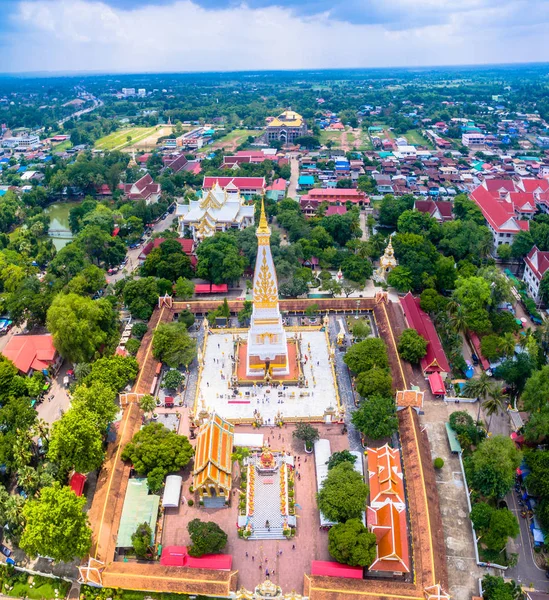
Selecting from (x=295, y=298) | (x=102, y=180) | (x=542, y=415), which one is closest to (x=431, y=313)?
(x=295, y=298)

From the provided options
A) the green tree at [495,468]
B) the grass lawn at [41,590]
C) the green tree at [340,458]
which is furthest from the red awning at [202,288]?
the green tree at [495,468]

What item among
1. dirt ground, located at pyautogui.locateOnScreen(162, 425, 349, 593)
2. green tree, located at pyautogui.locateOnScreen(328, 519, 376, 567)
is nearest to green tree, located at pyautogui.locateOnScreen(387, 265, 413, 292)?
dirt ground, located at pyautogui.locateOnScreen(162, 425, 349, 593)

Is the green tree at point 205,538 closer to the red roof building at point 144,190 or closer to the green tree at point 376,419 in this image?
the green tree at point 376,419

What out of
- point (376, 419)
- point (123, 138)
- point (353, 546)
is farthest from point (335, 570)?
point (123, 138)

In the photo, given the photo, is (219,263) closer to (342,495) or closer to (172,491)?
(172,491)

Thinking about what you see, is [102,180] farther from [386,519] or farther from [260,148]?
[386,519]

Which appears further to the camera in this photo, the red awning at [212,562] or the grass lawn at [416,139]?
the grass lawn at [416,139]
